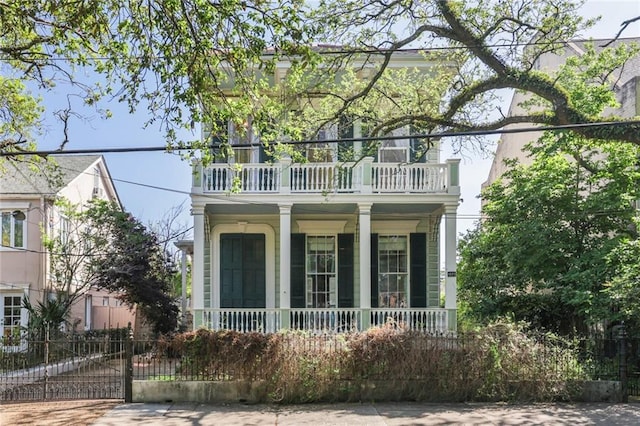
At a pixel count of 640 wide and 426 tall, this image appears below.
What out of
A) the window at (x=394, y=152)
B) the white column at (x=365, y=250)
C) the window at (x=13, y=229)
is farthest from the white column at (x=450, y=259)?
the window at (x=13, y=229)

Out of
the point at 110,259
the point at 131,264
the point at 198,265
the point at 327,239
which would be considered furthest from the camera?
the point at 131,264

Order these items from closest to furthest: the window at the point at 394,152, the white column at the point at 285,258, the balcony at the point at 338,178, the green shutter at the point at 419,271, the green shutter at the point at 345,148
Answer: the green shutter at the point at 345,148, the white column at the point at 285,258, the balcony at the point at 338,178, the window at the point at 394,152, the green shutter at the point at 419,271

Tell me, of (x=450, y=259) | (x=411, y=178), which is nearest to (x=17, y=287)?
(x=411, y=178)

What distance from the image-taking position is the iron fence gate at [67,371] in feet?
35.1

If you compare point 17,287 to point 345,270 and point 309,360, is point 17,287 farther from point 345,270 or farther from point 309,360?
point 309,360

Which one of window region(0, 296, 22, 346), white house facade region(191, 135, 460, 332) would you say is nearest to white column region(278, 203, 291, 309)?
white house facade region(191, 135, 460, 332)

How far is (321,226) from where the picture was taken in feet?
50.7

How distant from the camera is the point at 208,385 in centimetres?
1050

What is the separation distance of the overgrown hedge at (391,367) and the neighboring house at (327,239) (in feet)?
9.04

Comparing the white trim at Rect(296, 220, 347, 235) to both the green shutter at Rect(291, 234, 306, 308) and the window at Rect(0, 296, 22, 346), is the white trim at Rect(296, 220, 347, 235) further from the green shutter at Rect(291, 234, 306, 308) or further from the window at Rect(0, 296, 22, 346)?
the window at Rect(0, 296, 22, 346)

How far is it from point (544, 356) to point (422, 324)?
3.58 metres

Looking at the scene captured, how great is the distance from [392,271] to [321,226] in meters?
2.27

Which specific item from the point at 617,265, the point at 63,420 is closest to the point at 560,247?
the point at 617,265

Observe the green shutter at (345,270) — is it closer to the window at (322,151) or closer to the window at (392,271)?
the window at (392,271)
